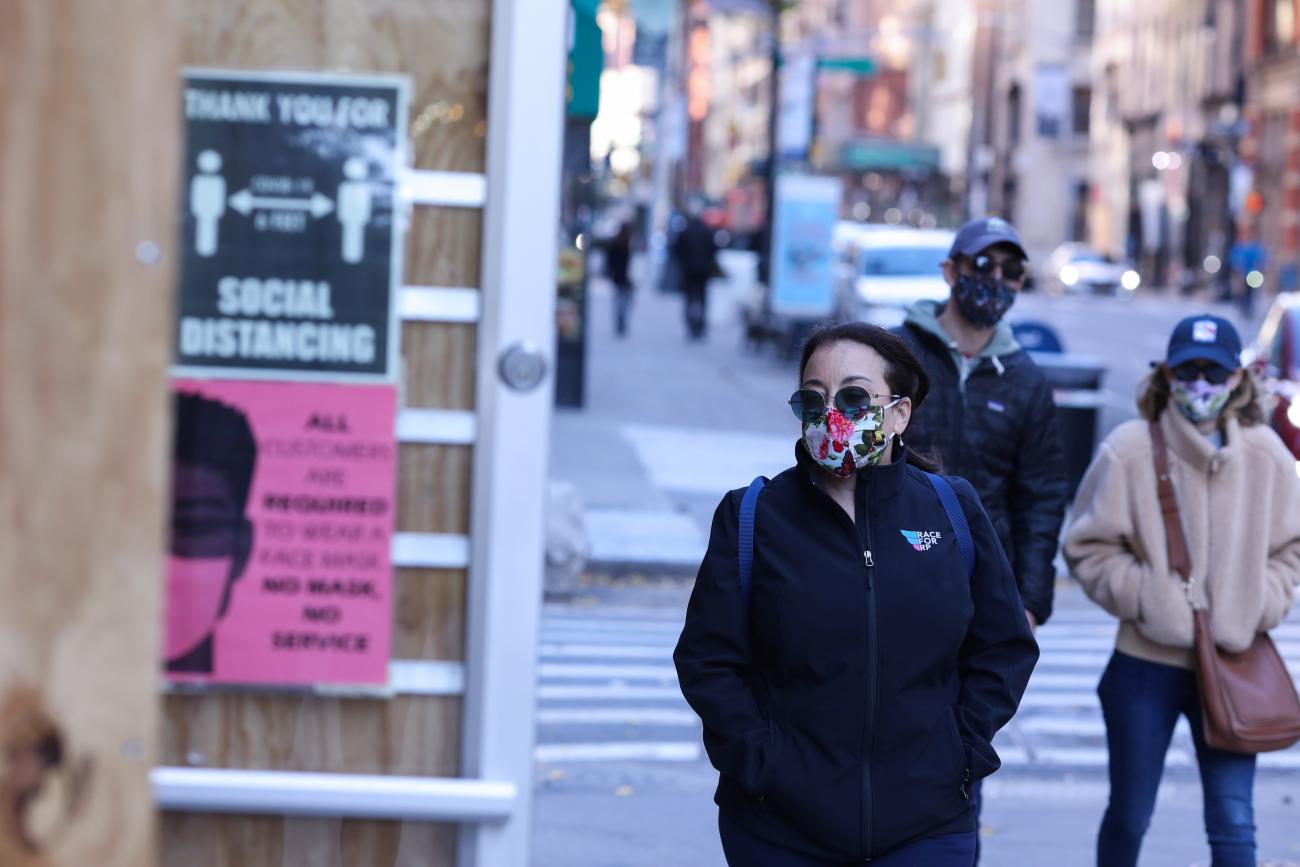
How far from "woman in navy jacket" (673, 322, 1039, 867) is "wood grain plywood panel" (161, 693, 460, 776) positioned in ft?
→ 2.04

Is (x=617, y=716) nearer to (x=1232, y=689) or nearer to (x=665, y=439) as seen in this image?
(x=1232, y=689)

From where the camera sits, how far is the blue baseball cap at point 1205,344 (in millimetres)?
5656

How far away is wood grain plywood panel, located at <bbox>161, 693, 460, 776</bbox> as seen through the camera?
11.0 ft

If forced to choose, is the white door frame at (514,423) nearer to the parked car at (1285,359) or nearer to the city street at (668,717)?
the city street at (668,717)

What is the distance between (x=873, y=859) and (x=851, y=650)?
1.26 ft

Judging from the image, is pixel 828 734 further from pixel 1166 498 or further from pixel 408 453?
pixel 1166 498

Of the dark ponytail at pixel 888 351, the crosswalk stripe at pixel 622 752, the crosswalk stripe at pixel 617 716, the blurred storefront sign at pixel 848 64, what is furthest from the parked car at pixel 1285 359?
the blurred storefront sign at pixel 848 64

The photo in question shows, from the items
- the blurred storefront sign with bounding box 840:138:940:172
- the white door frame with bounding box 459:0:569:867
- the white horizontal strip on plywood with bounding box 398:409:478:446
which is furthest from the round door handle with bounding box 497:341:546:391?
the blurred storefront sign with bounding box 840:138:940:172

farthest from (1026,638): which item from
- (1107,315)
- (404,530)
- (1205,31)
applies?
(1205,31)

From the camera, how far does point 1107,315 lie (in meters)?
50.9

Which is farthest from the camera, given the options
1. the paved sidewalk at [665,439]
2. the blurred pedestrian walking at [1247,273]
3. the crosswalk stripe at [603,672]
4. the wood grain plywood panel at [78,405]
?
the blurred pedestrian walking at [1247,273]

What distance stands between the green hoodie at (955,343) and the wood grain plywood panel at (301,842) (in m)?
3.06

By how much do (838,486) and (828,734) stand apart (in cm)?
48

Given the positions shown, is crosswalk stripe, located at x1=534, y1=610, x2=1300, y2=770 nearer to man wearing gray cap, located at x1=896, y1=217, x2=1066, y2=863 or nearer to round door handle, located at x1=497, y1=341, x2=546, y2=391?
man wearing gray cap, located at x1=896, y1=217, x2=1066, y2=863
